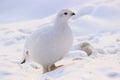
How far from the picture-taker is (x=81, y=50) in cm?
502

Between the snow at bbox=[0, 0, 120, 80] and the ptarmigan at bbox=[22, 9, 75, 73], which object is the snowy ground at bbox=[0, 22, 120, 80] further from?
the ptarmigan at bbox=[22, 9, 75, 73]

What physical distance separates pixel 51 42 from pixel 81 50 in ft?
4.72

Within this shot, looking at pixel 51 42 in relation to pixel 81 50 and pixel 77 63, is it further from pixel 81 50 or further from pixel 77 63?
pixel 81 50

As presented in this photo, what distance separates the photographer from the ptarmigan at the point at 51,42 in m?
3.65

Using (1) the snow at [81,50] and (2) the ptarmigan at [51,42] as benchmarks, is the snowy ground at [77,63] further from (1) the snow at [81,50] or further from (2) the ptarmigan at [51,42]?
(2) the ptarmigan at [51,42]

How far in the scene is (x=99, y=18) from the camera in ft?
23.3

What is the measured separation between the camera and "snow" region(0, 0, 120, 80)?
295cm

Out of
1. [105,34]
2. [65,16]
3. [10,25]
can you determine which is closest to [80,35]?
[105,34]

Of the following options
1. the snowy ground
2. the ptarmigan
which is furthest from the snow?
the ptarmigan

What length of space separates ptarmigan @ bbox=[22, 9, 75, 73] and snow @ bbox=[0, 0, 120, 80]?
16 cm

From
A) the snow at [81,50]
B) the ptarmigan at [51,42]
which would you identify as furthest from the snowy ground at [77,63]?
the ptarmigan at [51,42]

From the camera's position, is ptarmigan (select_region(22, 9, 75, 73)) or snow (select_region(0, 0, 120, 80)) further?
ptarmigan (select_region(22, 9, 75, 73))

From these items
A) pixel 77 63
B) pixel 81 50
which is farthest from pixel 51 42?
pixel 81 50

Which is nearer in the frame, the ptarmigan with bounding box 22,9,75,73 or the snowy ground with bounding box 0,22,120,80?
the snowy ground with bounding box 0,22,120,80
